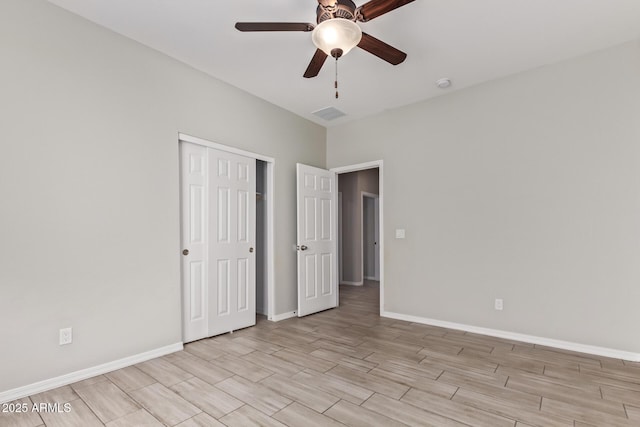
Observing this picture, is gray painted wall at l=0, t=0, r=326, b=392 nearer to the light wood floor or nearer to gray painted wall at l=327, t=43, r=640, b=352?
the light wood floor

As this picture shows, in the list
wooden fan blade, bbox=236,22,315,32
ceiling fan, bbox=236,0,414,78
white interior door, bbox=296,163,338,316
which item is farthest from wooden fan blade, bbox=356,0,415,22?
white interior door, bbox=296,163,338,316

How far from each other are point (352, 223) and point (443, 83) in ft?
12.9

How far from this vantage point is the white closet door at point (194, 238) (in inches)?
134

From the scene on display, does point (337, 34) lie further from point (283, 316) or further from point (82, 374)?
point (283, 316)

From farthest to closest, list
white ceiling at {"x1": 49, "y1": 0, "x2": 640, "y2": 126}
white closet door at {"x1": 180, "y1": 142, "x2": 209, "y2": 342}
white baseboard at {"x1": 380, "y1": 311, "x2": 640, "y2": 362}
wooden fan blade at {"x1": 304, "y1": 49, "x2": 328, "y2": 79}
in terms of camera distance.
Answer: white closet door at {"x1": 180, "y1": 142, "x2": 209, "y2": 342} < white baseboard at {"x1": 380, "y1": 311, "x2": 640, "y2": 362} < white ceiling at {"x1": 49, "y1": 0, "x2": 640, "y2": 126} < wooden fan blade at {"x1": 304, "y1": 49, "x2": 328, "y2": 79}

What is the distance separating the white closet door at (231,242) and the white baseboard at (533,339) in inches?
80.2

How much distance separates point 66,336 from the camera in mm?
2496

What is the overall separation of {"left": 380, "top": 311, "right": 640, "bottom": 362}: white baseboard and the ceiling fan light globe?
3.33 metres

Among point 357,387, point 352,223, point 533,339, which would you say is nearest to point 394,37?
point 357,387

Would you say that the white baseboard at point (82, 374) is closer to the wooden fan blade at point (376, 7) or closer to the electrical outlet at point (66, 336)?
the electrical outlet at point (66, 336)

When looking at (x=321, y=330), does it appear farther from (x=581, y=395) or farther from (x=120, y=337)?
(x=581, y=395)

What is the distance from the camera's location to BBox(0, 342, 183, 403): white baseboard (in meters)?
2.25

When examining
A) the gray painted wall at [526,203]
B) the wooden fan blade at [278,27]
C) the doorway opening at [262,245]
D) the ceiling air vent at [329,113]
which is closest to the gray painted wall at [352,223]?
the ceiling air vent at [329,113]

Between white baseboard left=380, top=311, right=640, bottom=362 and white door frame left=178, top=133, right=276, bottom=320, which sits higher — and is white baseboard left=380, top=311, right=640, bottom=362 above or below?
below
